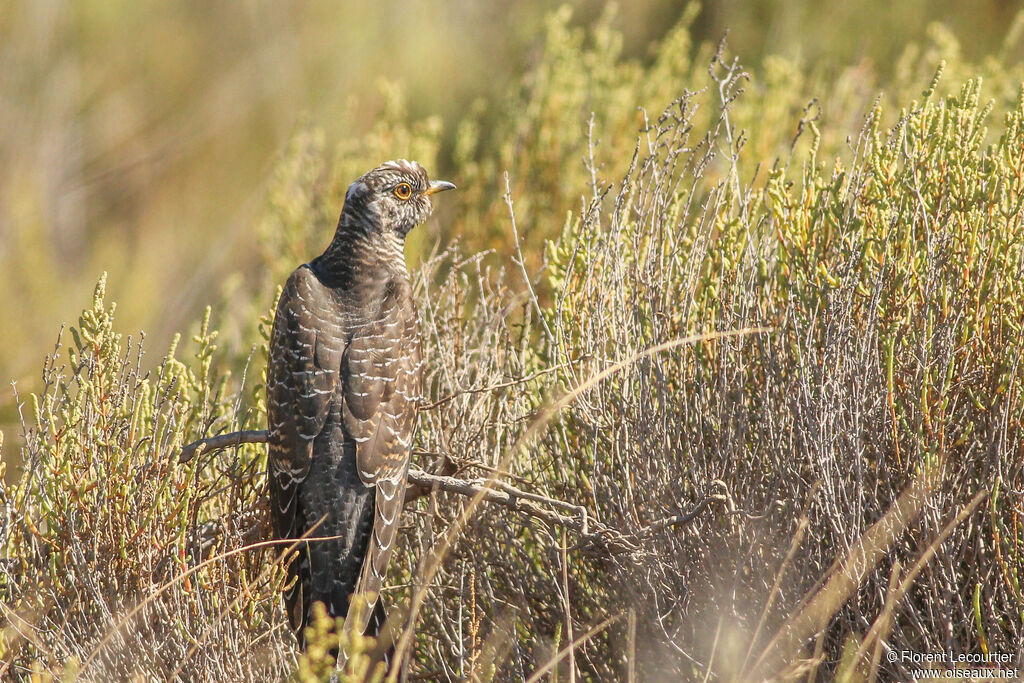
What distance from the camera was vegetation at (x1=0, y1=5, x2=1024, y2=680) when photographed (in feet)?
9.64

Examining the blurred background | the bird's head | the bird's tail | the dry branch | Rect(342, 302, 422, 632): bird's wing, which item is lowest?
the bird's tail

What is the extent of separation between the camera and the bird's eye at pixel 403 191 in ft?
13.4

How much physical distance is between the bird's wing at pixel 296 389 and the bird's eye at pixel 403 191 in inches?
22.1

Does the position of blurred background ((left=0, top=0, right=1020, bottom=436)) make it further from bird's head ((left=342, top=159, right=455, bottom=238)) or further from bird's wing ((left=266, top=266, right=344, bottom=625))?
bird's wing ((left=266, top=266, right=344, bottom=625))

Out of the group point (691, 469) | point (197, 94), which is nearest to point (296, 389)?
point (691, 469)

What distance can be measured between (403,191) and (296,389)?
1026 mm

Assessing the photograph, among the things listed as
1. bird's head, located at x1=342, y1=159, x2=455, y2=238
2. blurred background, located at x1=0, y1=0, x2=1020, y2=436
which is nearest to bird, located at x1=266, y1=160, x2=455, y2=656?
bird's head, located at x1=342, y1=159, x2=455, y2=238

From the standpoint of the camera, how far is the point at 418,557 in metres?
3.78

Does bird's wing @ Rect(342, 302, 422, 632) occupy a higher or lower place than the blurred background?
lower

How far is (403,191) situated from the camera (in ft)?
13.5

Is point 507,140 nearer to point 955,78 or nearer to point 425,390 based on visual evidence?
point 955,78

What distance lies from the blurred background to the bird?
5962 millimetres

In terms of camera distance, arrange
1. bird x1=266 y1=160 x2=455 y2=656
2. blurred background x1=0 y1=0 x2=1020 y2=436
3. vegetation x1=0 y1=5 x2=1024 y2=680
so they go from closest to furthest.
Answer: vegetation x1=0 y1=5 x2=1024 y2=680 < bird x1=266 y1=160 x2=455 y2=656 < blurred background x1=0 y1=0 x2=1020 y2=436

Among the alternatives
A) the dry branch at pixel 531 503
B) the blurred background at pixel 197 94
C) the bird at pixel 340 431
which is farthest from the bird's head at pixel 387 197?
the blurred background at pixel 197 94
